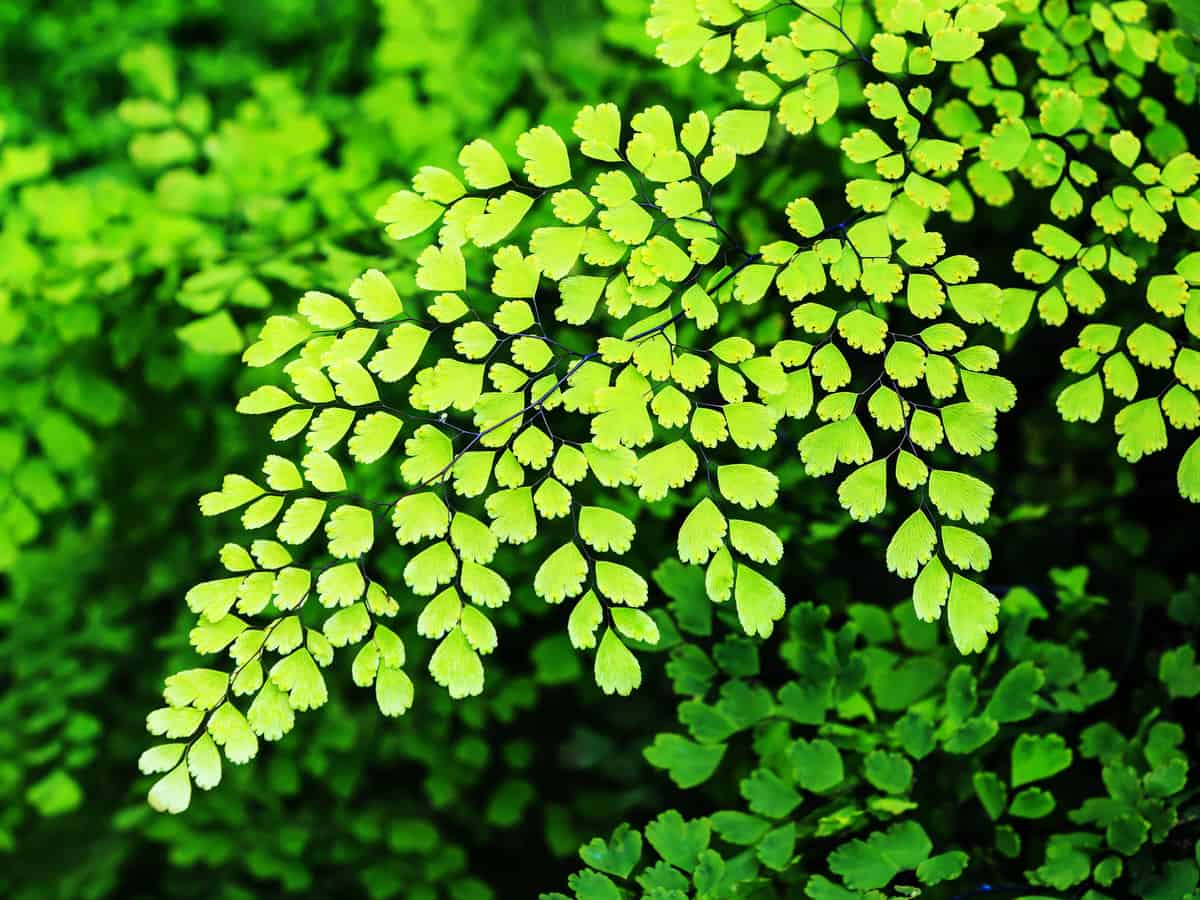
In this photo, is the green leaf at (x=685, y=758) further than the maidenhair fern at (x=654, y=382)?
Yes

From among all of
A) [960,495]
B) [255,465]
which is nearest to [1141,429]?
[960,495]

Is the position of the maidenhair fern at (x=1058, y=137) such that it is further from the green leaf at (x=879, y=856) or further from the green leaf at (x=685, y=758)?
the green leaf at (x=685, y=758)

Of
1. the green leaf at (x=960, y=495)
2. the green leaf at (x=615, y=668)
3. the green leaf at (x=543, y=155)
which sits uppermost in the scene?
the green leaf at (x=543, y=155)

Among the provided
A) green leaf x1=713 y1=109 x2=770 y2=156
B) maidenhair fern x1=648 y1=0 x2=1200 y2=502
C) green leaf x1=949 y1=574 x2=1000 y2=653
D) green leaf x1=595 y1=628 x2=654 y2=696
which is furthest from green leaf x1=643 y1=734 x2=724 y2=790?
green leaf x1=713 y1=109 x2=770 y2=156

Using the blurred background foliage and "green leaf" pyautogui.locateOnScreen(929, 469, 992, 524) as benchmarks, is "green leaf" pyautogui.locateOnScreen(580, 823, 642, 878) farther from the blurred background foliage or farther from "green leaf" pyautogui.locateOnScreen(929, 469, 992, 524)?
"green leaf" pyautogui.locateOnScreen(929, 469, 992, 524)

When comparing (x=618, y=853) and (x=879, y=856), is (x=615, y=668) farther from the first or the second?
(x=879, y=856)

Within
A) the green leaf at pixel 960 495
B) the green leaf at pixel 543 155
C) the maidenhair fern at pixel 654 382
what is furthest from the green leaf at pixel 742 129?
the green leaf at pixel 960 495

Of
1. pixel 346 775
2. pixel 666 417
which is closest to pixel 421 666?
pixel 346 775

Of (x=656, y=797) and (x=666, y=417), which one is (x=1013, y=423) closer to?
(x=656, y=797)
